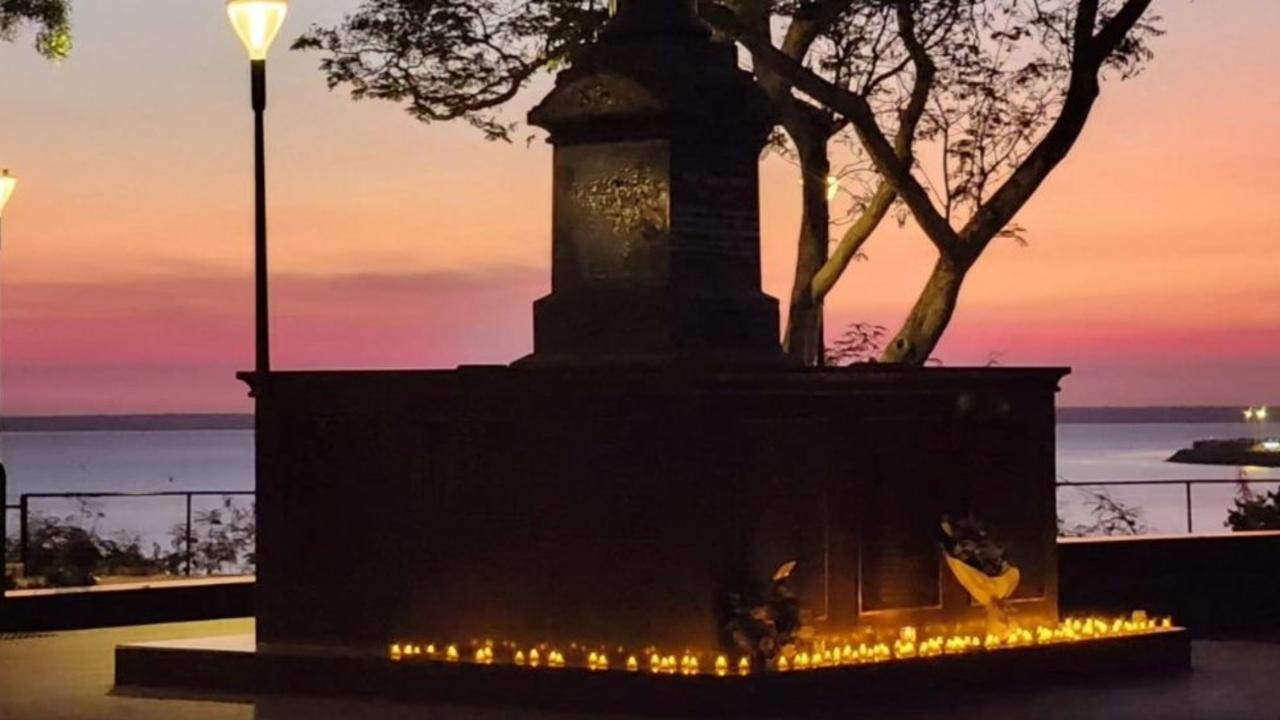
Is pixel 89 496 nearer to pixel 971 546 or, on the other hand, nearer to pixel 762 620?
pixel 971 546

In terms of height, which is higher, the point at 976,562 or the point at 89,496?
the point at 89,496

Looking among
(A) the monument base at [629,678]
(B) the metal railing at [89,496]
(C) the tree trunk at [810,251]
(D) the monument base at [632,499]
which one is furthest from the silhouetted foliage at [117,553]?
(A) the monument base at [629,678]

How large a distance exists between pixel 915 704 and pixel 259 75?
26.9ft

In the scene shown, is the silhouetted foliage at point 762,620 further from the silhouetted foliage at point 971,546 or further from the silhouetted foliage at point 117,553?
the silhouetted foliage at point 117,553

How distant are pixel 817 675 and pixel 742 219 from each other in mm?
4204

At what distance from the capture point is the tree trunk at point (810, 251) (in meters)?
28.4

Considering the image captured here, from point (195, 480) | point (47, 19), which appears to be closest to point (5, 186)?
point (47, 19)

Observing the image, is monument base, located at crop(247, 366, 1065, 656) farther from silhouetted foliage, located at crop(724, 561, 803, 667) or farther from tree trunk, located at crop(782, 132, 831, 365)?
tree trunk, located at crop(782, 132, 831, 365)

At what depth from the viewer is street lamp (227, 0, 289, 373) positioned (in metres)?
21.7

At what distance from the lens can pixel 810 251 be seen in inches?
1148

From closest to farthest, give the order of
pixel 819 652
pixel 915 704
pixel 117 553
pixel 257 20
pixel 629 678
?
pixel 629 678 < pixel 915 704 < pixel 819 652 < pixel 257 20 < pixel 117 553

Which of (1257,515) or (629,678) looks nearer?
(629,678)

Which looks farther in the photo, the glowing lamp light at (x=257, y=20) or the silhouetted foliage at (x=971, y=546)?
the glowing lamp light at (x=257, y=20)

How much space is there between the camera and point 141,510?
4641 inches
